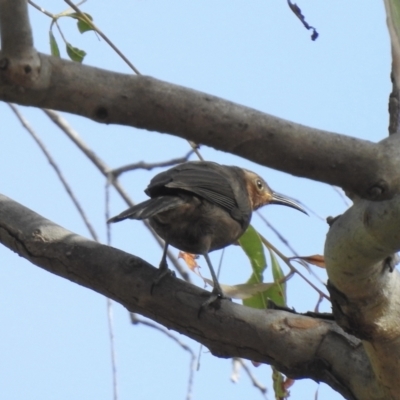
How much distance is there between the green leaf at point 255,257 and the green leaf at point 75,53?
4.55 ft

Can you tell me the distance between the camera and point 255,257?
4.79m

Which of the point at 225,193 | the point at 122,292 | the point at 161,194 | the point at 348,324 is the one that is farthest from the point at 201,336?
the point at 225,193

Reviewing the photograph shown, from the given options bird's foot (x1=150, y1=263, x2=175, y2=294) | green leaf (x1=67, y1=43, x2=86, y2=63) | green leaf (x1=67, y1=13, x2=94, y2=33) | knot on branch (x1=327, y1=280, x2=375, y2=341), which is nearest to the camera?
knot on branch (x1=327, y1=280, x2=375, y2=341)

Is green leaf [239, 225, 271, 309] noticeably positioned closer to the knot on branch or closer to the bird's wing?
the bird's wing

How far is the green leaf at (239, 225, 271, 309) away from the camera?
4.57 meters

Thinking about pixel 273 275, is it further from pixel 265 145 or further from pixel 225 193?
pixel 265 145

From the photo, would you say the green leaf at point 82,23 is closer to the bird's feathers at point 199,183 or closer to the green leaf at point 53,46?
the green leaf at point 53,46

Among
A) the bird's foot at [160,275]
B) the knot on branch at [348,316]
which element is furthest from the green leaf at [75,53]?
Result: the knot on branch at [348,316]

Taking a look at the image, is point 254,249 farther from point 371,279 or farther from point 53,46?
point 371,279

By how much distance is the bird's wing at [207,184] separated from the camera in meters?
4.77

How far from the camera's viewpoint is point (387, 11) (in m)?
2.38

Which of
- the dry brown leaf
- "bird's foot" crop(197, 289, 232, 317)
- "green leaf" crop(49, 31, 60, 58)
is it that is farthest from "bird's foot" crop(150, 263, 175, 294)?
"green leaf" crop(49, 31, 60, 58)

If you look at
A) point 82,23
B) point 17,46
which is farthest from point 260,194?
point 17,46

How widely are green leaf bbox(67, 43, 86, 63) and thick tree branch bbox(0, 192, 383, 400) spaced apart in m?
1.20
